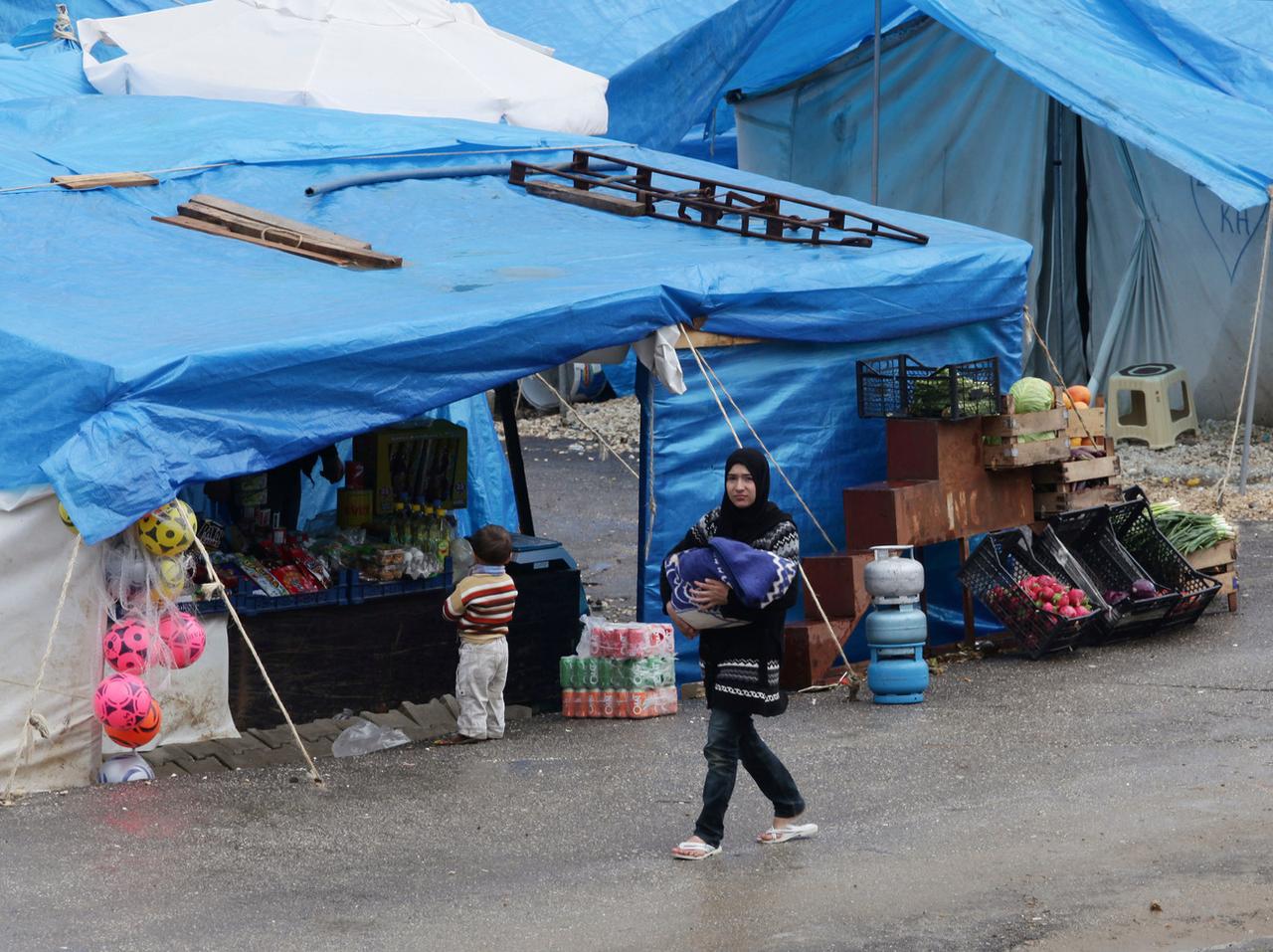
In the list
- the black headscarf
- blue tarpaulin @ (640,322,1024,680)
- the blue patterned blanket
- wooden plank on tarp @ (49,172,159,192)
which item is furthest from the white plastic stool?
the blue patterned blanket

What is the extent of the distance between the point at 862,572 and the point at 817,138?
10.8 meters

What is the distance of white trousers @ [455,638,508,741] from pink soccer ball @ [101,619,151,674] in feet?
5.17

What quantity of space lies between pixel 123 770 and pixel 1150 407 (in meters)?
11.0

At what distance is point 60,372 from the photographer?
7.57 metres

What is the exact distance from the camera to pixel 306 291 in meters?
8.66

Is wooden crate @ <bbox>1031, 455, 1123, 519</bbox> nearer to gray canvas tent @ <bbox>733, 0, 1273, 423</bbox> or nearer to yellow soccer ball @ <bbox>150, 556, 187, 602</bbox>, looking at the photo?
gray canvas tent @ <bbox>733, 0, 1273, 423</bbox>

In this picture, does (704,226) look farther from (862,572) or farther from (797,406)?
(862,572)

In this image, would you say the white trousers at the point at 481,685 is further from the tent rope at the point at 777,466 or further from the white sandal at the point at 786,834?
the white sandal at the point at 786,834

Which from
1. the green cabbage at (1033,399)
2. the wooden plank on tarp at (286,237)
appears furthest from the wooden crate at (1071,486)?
the wooden plank on tarp at (286,237)

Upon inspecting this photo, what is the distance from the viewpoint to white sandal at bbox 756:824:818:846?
22.6ft

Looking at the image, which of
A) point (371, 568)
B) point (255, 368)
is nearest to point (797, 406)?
point (371, 568)

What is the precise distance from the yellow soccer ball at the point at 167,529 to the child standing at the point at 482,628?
1464 mm

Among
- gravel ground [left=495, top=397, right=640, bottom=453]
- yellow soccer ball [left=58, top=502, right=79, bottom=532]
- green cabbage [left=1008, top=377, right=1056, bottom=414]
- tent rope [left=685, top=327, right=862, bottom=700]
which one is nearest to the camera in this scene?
yellow soccer ball [left=58, top=502, right=79, bottom=532]

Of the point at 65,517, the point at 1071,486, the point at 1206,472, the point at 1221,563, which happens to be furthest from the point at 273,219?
the point at 1206,472
